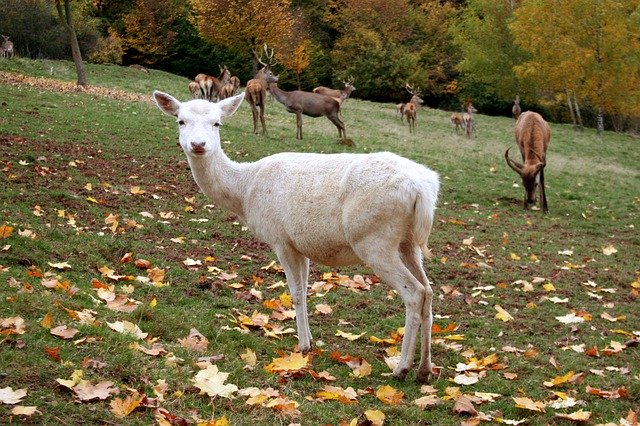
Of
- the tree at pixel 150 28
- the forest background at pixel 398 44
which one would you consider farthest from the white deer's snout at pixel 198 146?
the tree at pixel 150 28

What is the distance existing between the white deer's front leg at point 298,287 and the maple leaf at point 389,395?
1.11 metres

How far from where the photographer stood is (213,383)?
4.35 m

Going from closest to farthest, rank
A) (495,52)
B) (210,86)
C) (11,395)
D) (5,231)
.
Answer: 1. (11,395)
2. (5,231)
3. (210,86)
4. (495,52)

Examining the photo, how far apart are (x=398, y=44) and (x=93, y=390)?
50759 millimetres

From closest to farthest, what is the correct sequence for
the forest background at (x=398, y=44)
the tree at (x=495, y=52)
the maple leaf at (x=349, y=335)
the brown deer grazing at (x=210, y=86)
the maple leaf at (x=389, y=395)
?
the maple leaf at (x=389, y=395) < the maple leaf at (x=349, y=335) < the brown deer grazing at (x=210, y=86) < the forest background at (x=398, y=44) < the tree at (x=495, y=52)

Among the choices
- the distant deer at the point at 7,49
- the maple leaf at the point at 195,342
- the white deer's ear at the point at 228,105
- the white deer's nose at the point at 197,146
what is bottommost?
the maple leaf at the point at 195,342

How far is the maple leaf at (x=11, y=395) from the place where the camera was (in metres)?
3.61

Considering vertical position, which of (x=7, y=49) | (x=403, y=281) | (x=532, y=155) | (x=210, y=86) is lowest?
(x=403, y=281)

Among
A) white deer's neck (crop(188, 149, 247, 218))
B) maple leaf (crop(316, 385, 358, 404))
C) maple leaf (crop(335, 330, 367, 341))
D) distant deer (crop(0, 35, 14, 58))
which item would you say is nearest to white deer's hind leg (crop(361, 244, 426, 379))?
maple leaf (crop(316, 385, 358, 404))

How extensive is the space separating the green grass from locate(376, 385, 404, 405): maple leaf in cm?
5

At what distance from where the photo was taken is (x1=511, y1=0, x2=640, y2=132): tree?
35469 mm

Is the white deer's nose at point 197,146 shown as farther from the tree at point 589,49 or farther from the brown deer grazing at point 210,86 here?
the tree at point 589,49

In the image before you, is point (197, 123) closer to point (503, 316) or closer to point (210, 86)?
point (503, 316)

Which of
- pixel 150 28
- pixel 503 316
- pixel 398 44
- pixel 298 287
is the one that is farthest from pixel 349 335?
pixel 398 44
